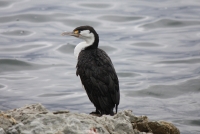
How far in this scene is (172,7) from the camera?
79.3 ft

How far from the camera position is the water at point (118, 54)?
15.0 m

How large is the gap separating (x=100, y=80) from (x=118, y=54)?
934 centimetres

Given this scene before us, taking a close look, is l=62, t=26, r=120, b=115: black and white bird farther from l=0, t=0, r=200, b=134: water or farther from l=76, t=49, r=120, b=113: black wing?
l=0, t=0, r=200, b=134: water

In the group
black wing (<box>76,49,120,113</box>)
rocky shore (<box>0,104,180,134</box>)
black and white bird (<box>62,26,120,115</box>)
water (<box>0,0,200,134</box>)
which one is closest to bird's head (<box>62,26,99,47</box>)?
black and white bird (<box>62,26,120,115</box>)

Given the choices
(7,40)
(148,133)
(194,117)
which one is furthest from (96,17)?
(148,133)

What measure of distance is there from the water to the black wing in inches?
132

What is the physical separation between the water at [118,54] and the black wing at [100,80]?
3340mm

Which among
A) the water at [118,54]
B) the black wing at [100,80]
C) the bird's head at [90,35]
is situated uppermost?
the bird's head at [90,35]

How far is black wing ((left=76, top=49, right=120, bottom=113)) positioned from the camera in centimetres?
973

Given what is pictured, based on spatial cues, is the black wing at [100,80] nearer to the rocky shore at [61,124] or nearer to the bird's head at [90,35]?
the bird's head at [90,35]

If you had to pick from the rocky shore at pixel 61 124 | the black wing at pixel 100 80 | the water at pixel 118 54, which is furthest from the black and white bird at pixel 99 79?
the water at pixel 118 54

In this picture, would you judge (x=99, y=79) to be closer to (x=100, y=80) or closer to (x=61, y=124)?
(x=100, y=80)

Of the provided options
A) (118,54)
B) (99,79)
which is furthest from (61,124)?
(118,54)

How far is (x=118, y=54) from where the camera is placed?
62.7 ft
